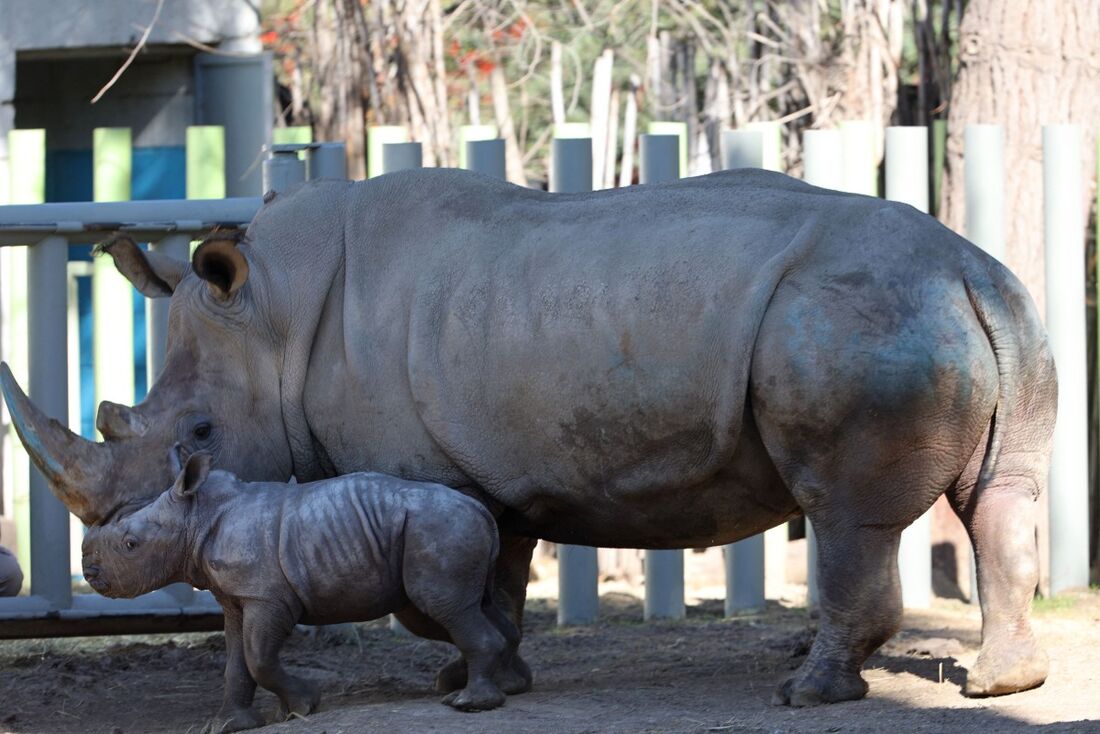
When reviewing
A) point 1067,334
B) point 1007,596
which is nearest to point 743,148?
point 1067,334

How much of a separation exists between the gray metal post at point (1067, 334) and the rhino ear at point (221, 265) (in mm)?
3808

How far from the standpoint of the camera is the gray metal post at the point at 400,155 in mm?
7438

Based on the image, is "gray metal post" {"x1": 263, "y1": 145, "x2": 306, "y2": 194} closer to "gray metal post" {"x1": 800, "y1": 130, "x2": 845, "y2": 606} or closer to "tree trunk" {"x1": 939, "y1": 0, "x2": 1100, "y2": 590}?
"gray metal post" {"x1": 800, "y1": 130, "x2": 845, "y2": 606}

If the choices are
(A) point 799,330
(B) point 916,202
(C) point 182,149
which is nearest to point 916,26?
(B) point 916,202

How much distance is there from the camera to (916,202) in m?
7.54

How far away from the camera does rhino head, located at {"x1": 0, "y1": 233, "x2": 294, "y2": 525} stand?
5371 mm

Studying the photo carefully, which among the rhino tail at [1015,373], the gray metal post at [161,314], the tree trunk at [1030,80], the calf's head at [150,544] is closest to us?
the rhino tail at [1015,373]

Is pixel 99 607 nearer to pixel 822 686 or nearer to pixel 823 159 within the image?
pixel 822 686

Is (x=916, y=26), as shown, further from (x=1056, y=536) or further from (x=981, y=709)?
(x=981, y=709)

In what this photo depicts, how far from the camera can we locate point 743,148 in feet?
24.6

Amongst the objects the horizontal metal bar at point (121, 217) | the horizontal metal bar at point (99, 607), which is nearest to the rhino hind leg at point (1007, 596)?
the horizontal metal bar at point (99, 607)

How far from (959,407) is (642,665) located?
190 cm

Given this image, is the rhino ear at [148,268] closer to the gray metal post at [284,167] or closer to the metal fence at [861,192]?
the metal fence at [861,192]

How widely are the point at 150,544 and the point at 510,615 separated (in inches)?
47.1
